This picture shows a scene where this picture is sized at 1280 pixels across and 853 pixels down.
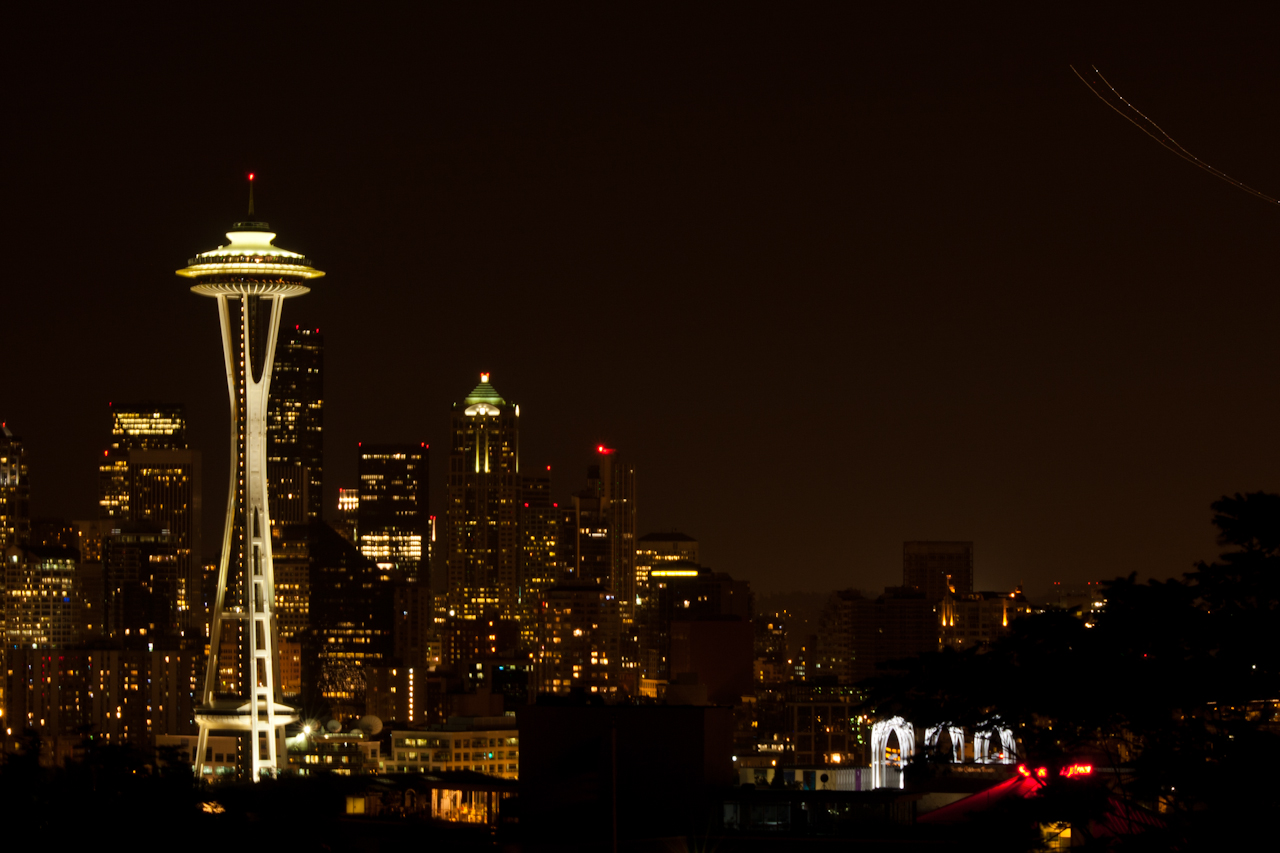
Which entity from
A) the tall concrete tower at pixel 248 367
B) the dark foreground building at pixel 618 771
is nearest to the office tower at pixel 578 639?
the tall concrete tower at pixel 248 367

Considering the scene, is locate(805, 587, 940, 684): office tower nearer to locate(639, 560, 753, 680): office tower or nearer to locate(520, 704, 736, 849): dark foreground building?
locate(639, 560, 753, 680): office tower

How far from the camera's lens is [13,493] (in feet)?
631

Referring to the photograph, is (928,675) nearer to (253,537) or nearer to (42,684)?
(253,537)

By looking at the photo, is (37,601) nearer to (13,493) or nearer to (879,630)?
(13,493)

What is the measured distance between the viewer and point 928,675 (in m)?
15.6

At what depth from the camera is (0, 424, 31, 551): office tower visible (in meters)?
189

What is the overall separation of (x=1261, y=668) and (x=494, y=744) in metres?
95.7

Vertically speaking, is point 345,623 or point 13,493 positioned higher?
point 13,493

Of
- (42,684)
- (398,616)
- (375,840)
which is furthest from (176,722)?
(375,840)

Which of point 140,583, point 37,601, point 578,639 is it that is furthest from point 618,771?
point 140,583

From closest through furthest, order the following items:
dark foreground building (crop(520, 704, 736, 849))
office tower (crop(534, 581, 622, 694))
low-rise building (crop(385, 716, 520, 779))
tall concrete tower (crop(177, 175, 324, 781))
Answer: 1. dark foreground building (crop(520, 704, 736, 849))
2. tall concrete tower (crop(177, 175, 324, 781))
3. low-rise building (crop(385, 716, 520, 779))
4. office tower (crop(534, 581, 622, 694))

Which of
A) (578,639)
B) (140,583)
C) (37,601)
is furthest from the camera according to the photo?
(140,583)

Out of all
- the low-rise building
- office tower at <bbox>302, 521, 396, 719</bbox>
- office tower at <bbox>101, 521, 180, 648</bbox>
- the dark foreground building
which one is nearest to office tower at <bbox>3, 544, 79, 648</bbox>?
office tower at <bbox>101, 521, 180, 648</bbox>

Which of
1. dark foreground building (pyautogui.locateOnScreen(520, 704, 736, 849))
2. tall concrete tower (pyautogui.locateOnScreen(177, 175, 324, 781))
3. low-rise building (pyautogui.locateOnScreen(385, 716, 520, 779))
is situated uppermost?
tall concrete tower (pyautogui.locateOnScreen(177, 175, 324, 781))
